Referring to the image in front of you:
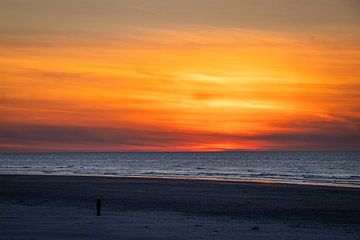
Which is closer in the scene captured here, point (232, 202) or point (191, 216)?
point (191, 216)

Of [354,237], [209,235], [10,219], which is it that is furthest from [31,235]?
[354,237]

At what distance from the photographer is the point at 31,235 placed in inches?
808

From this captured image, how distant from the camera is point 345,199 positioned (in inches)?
1676

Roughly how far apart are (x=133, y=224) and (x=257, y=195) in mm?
23408

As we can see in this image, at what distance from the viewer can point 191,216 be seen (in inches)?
1187

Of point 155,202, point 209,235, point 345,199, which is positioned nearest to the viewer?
point 209,235

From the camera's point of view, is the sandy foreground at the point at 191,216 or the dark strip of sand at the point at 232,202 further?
the dark strip of sand at the point at 232,202

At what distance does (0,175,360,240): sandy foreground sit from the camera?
71.7 ft

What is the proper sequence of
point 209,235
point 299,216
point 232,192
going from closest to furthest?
point 209,235, point 299,216, point 232,192

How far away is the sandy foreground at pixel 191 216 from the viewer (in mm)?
21859

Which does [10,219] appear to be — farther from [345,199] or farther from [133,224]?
[345,199]

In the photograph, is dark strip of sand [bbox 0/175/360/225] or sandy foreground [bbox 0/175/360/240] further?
dark strip of sand [bbox 0/175/360/225]

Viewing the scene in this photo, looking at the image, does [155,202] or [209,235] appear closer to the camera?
[209,235]

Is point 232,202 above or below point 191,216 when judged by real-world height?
below
